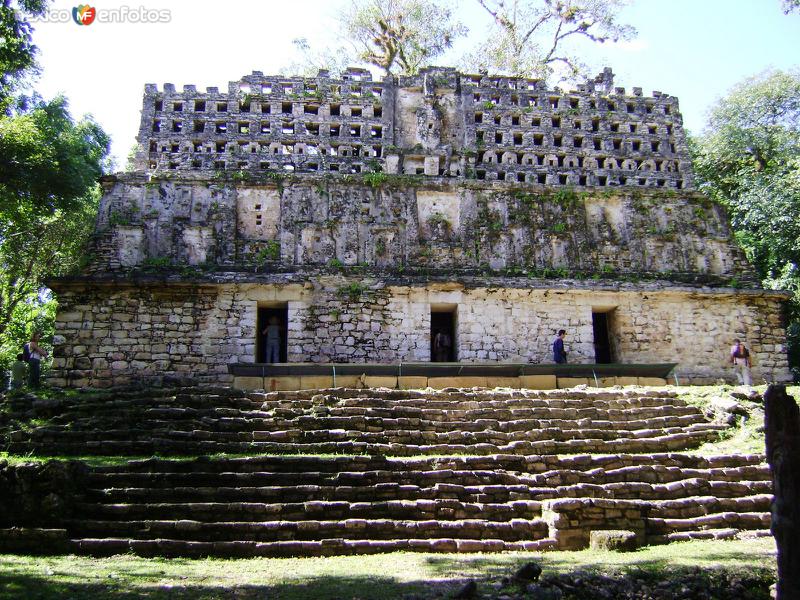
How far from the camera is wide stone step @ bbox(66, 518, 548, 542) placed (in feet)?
27.1

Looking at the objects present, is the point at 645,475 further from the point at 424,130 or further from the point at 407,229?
the point at 424,130

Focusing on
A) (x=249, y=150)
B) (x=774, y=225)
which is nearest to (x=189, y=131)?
(x=249, y=150)

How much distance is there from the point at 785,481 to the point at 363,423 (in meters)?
7.46

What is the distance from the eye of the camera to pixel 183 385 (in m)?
14.7

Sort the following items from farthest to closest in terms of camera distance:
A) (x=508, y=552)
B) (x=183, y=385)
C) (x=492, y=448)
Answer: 1. (x=183, y=385)
2. (x=492, y=448)
3. (x=508, y=552)

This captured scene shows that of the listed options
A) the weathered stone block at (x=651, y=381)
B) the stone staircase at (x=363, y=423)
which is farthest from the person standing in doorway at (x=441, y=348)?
the weathered stone block at (x=651, y=381)

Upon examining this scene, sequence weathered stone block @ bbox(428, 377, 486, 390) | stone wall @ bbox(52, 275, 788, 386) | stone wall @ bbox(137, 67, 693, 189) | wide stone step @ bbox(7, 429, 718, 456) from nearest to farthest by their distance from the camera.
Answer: wide stone step @ bbox(7, 429, 718, 456) < weathered stone block @ bbox(428, 377, 486, 390) < stone wall @ bbox(52, 275, 788, 386) < stone wall @ bbox(137, 67, 693, 189)

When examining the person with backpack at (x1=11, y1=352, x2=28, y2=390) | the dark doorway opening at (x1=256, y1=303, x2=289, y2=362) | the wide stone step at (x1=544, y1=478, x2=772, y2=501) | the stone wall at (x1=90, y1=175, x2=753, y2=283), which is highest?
the stone wall at (x1=90, y1=175, x2=753, y2=283)

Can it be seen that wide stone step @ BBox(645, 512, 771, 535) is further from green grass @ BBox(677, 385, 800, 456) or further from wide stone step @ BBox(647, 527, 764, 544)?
green grass @ BBox(677, 385, 800, 456)

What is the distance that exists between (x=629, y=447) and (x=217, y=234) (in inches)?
469

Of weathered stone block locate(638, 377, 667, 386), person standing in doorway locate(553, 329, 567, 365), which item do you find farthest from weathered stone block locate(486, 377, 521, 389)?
weathered stone block locate(638, 377, 667, 386)

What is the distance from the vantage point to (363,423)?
11719 mm

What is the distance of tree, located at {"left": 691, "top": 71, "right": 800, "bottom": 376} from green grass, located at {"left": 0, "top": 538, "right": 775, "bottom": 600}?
1729 centimetres

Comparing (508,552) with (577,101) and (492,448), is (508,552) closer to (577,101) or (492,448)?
(492,448)
